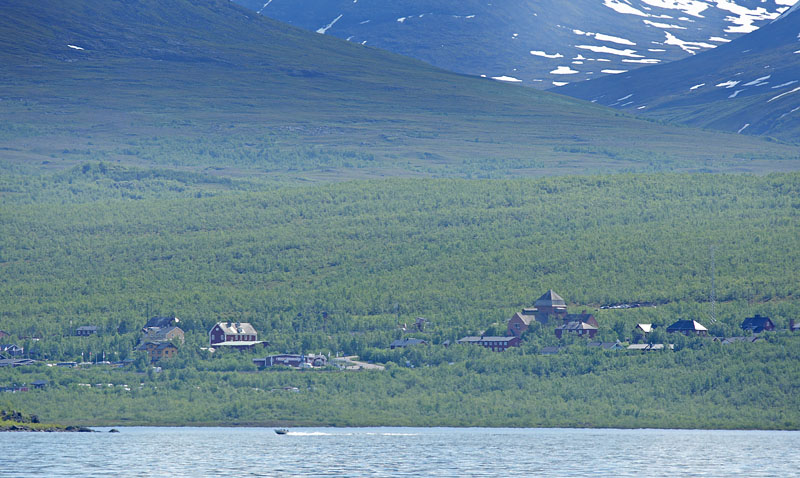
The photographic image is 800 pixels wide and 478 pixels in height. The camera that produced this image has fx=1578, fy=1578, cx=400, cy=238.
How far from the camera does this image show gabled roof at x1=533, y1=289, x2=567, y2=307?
14388 centimetres

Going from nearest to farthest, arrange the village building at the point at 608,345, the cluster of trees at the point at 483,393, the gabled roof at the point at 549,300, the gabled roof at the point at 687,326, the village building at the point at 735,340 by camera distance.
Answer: the cluster of trees at the point at 483,393
the village building at the point at 735,340
the village building at the point at 608,345
the gabled roof at the point at 687,326
the gabled roof at the point at 549,300

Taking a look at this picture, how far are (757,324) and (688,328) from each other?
6.15 meters

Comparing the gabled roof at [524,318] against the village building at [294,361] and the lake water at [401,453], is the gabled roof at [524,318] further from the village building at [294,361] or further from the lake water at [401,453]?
the lake water at [401,453]

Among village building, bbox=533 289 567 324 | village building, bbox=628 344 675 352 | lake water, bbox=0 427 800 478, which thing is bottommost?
lake water, bbox=0 427 800 478

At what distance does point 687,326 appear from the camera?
427ft

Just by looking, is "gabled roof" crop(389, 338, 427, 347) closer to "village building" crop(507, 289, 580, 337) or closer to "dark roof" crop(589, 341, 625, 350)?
"village building" crop(507, 289, 580, 337)

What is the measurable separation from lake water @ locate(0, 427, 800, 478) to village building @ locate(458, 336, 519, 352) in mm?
18439

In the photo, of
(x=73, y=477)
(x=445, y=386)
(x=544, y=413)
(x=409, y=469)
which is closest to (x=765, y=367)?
(x=544, y=413)

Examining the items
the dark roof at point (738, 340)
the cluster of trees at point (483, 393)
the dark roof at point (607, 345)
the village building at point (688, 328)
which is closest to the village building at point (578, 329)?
the dark roof at point (607, 345)

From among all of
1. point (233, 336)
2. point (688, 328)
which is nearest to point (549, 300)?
point (688, 328)

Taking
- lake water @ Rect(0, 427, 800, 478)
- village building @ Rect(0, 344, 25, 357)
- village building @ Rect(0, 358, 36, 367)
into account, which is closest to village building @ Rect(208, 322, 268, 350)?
village building @ Rect(0, 358, 36, 367)

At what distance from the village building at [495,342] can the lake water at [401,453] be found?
1844 cm

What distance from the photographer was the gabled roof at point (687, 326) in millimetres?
129750

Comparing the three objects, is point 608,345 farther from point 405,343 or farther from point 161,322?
point 161,322
